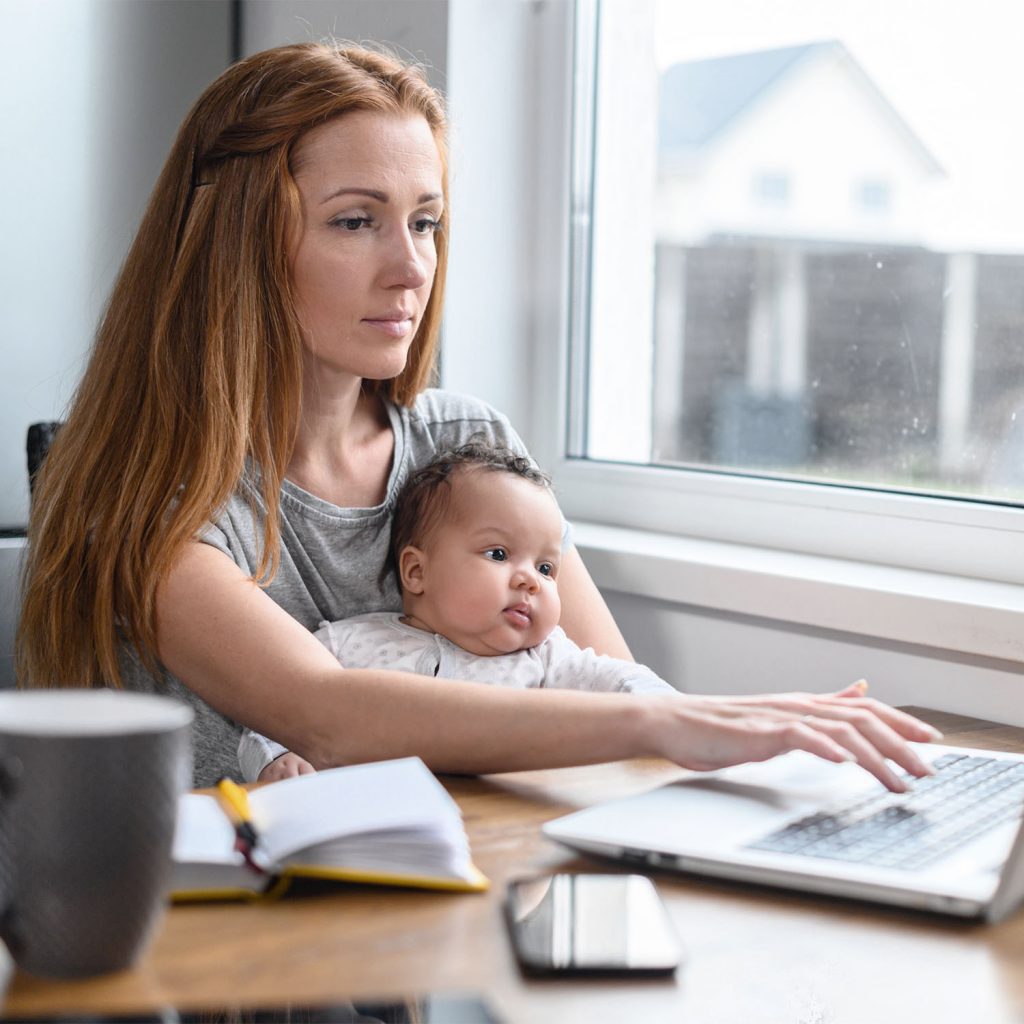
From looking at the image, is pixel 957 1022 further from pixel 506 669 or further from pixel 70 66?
pixel 70 66

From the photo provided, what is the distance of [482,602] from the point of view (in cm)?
144

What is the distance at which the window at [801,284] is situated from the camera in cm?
171

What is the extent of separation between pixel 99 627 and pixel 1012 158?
1.17 m

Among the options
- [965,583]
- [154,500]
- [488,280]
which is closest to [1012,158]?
[965,583]

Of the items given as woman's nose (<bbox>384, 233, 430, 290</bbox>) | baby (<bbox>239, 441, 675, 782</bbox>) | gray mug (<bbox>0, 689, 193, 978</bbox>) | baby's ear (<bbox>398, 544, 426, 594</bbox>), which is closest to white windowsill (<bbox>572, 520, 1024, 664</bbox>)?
baby (<bbox>239, 441, 675, 782</bbox>)

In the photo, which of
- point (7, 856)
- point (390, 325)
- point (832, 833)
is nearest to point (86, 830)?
point (7, 856)

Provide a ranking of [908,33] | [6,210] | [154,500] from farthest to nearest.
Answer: [6,210] → [908,33] → [154,500]

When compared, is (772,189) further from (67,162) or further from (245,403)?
(67,162)

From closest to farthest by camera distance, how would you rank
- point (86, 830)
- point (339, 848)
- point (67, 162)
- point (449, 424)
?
point (86, 830) < point (339, 848) < point (449, 424) < point (67, 162)

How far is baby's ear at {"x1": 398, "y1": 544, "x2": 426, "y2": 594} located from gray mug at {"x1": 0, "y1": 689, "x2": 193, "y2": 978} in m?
0.80

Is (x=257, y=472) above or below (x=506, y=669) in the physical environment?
above

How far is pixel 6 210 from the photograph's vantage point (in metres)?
2.09

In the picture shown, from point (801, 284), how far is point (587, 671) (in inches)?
28.9

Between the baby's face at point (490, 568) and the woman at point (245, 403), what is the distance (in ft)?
0.41
